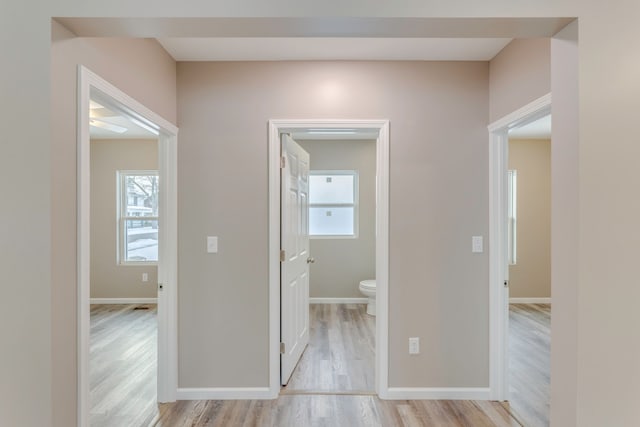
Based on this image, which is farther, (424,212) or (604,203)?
(424,212)

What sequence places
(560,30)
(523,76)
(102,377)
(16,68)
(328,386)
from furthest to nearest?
1. (102,377)
2. (328,386)
3. (523,76)
4. (560,30)
5. (16,68)

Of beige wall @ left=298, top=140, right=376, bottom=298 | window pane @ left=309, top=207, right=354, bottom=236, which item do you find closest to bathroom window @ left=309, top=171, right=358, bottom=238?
window pane @ left=309, top=207, right=354, bottom=236

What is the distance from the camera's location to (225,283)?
2545 millimetres

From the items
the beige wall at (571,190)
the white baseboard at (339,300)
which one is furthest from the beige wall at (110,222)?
the beige wall at (571,190)

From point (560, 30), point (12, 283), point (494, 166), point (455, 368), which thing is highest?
point (560, 30)

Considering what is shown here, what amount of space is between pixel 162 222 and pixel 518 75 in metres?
2.62

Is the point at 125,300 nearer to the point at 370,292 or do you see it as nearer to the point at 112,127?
the point at 112,127

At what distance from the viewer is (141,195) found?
5391 mm

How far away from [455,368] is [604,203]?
68.5 inches

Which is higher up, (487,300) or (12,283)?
(12,283)

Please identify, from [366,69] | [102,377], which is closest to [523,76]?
[366,69]

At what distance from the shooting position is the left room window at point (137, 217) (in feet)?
17.4

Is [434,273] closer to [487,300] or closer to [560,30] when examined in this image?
[487,300]

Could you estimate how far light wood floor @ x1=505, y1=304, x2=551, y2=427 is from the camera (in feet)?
7.93
